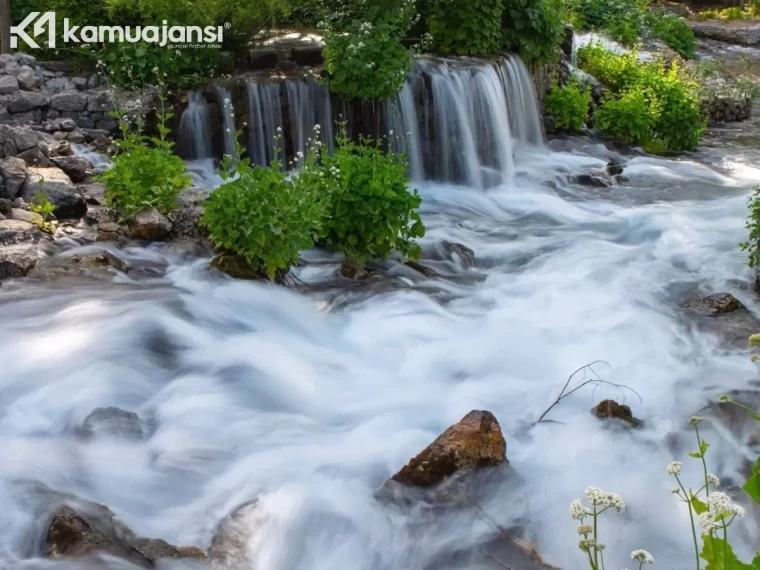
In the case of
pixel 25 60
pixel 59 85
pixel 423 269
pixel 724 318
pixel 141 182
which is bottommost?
pixel 724 318

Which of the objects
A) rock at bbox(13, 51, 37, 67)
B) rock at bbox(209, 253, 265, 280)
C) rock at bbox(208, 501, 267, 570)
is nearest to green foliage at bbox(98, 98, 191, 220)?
rock at bbox(209, 253, 265, 280)

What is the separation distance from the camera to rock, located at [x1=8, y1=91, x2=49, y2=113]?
26.7 ft

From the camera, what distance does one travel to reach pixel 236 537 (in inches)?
143

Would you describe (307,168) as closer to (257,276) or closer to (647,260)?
(257,276)

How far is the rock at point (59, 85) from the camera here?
8.41 m

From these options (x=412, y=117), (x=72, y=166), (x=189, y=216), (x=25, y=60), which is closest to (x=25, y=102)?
(x=25, y=60)

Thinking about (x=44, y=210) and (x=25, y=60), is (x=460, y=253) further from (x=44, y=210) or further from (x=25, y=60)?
(x=25, y=60)

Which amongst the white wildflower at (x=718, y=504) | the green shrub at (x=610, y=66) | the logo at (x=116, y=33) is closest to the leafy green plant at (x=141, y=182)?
the logo at (x=116, y=33)

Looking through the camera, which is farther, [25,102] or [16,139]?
[25,102]

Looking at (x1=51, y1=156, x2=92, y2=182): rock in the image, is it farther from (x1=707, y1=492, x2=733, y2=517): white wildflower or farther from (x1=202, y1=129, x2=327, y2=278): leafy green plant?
(x1=707, y1=492, x2=733, y2=517): white wildflower

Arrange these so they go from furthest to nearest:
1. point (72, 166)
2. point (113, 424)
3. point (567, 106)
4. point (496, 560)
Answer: point (567, 106)
point (72, 166)
point (113, 424)
point (496, 560)

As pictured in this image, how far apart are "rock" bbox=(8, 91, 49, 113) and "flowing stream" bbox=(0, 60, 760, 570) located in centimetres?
286

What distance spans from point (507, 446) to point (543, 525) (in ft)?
2.15

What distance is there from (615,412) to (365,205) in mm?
2420
